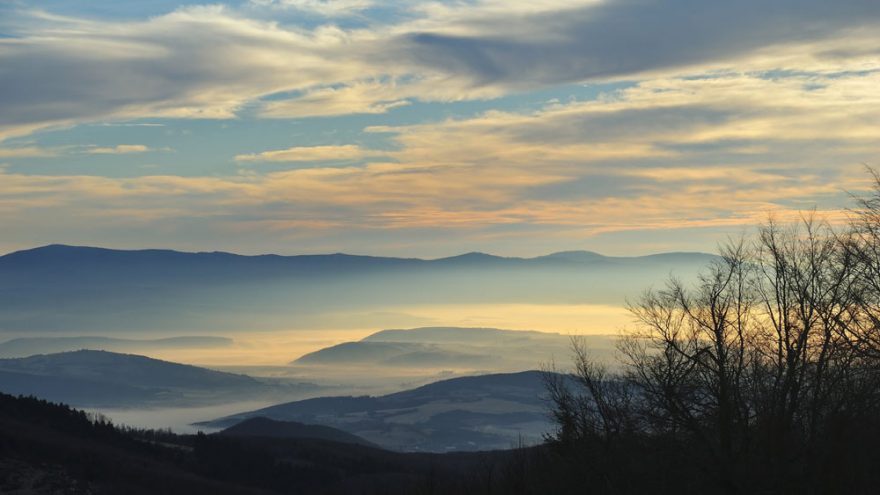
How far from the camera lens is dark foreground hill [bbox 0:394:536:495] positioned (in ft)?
355

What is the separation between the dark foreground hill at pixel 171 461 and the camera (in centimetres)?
10831

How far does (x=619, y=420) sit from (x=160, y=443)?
376 feet

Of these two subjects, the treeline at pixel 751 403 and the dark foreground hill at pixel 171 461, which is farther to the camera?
the dark foreground hill at pixel 171 461

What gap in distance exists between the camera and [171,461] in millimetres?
141625

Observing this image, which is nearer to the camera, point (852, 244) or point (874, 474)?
point (874, 474)

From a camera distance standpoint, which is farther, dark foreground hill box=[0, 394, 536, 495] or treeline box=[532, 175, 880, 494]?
dark foreground hill box=[0, 394, 536, 495]

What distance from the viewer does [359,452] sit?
186 meters

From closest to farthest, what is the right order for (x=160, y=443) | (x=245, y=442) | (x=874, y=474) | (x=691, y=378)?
(x=874, y=474) < (x=691, y=378) < (x=160, y=443) < (x=245, y=442)

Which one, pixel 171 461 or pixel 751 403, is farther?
pixel 171 461

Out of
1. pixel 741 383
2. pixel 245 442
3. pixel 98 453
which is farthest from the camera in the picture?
pixel 245 442

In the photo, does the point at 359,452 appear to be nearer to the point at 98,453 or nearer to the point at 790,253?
the point at 98,453

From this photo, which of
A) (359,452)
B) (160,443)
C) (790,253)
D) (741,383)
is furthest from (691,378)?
(359,452)

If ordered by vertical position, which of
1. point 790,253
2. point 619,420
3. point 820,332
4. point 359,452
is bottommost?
point 359,452

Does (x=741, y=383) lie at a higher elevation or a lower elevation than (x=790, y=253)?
lower
